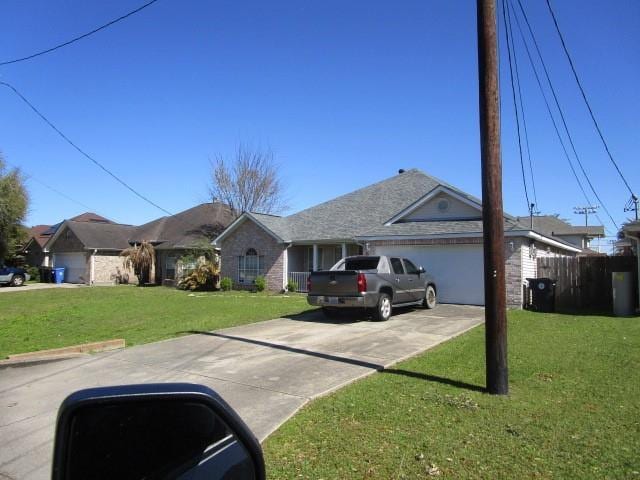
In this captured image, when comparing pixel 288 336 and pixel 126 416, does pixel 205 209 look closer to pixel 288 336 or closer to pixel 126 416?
pixel 288 336

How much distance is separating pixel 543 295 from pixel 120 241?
3232 centimetres

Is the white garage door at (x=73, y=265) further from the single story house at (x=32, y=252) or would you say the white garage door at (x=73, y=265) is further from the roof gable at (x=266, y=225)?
the roof gable at (x=266, y=225)

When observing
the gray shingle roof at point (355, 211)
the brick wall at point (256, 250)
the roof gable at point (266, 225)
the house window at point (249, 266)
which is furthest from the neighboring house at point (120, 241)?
the gray shingle roof at point (355, 211)

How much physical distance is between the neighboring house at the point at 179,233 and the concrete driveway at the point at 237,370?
20.0m

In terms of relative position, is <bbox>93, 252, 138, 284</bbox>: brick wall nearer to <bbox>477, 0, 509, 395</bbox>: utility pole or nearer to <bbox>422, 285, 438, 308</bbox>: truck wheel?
<bbox>422, 285, 438, 308</bbox>: truck wheel

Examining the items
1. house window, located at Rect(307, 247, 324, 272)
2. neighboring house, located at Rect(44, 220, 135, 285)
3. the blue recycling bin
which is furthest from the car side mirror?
the blue recycling bin

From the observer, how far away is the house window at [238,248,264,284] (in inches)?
1076

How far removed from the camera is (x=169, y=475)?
1754mm

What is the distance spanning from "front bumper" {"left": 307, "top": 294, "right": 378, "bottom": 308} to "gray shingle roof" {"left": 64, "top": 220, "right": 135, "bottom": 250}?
2818 centimetres

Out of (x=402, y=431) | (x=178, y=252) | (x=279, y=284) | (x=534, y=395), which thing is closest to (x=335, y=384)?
(x=402, y=431)

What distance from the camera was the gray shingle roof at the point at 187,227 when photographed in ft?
112

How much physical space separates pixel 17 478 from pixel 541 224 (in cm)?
4252

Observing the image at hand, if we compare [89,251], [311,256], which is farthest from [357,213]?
[89,251]

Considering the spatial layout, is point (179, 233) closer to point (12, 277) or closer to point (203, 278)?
point (203, 278)
